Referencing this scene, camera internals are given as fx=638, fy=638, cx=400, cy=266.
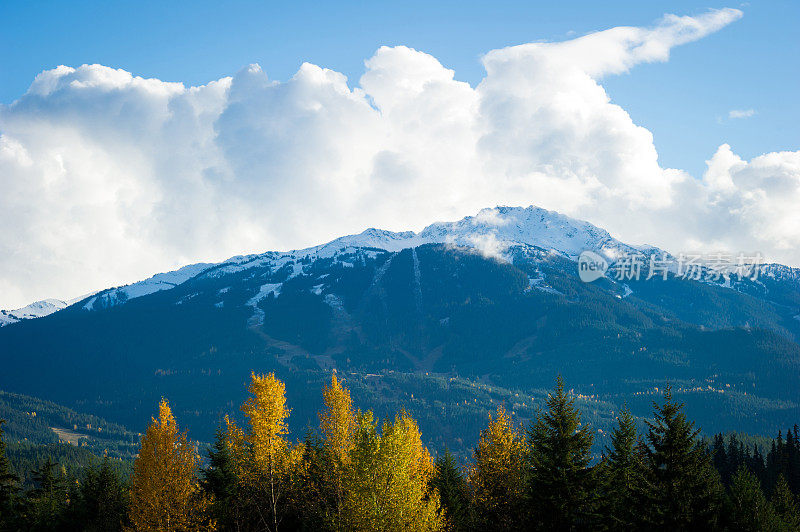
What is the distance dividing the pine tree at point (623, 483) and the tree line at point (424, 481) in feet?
0.45

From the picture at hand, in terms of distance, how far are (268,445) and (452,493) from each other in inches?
1085

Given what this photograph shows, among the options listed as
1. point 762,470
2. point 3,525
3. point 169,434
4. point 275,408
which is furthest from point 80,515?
point 762,470

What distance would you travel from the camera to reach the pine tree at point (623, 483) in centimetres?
5275

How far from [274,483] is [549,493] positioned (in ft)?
85.9

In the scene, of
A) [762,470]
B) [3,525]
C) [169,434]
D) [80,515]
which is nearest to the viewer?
[169,434]

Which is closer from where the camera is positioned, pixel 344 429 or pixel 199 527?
pixel 199 527

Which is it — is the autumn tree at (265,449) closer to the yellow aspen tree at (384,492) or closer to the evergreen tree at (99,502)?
the yellow aspen tree at (384,492)

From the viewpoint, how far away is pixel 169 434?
196 feet

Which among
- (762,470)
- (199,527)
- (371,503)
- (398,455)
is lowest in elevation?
(762,470)

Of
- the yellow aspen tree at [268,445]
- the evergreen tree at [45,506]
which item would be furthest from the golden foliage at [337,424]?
the evergreen tree at [45,506]

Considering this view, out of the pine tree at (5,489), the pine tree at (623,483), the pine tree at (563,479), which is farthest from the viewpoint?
the pine tree at (5,489)

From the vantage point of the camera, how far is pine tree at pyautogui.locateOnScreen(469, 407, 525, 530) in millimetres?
60719

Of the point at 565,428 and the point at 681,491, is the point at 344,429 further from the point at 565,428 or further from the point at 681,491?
the point at 681,491

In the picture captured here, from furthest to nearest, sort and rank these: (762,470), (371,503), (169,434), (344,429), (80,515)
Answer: (762,470) → (80,515) → (344,429) → (169,434) → (371,503)
